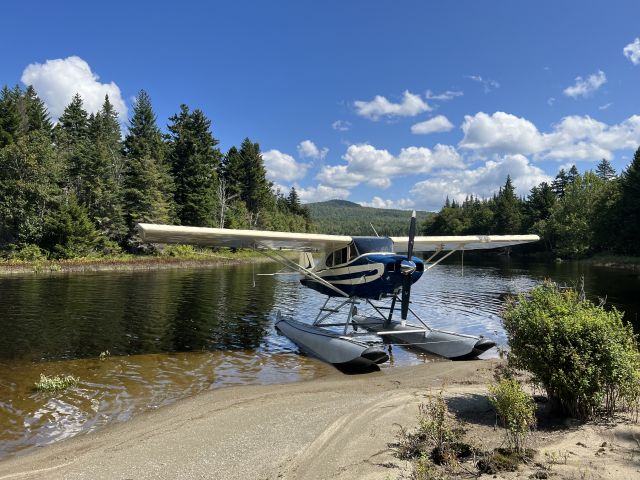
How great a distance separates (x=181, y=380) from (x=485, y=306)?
1483 cm

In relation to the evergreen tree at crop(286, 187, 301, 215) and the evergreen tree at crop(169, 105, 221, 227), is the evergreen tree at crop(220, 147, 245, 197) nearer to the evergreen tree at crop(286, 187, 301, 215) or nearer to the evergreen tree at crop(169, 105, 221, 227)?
the evergreen tree at crop(169, 105, 221, 227)

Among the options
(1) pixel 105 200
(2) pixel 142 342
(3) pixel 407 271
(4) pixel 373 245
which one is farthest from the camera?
(1) pixel 105 200

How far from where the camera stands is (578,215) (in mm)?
62531

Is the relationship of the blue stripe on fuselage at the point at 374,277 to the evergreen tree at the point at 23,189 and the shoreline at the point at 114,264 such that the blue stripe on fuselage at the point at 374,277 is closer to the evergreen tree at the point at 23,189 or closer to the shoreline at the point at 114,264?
the shoreline at the point at 114,264

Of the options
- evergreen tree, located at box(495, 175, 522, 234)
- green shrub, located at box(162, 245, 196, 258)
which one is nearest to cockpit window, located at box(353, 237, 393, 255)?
green shrub, located at box(162, 245, 196, 258)

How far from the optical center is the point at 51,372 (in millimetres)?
8734

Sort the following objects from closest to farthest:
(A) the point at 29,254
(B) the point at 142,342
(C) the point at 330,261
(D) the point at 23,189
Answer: (B) the point at 142,342, (C) the point at 330,261, (A) the point at 29,254, (D) the point at 23,189

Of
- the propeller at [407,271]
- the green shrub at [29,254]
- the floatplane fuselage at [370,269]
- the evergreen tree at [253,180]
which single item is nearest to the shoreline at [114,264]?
the green shrub at [29,254]

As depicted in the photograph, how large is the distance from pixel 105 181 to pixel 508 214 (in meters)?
73.7

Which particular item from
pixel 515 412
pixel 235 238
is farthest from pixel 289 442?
pixel 235 238

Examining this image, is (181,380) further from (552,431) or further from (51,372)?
(552,431)

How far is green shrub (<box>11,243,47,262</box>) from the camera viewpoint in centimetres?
3325

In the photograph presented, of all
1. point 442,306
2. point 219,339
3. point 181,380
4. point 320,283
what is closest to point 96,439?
point 181,380

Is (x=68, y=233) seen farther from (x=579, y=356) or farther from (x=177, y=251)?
(x=579, y=356)
